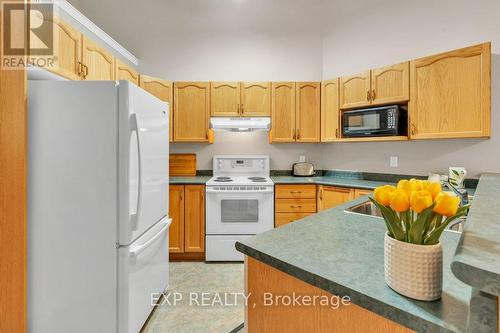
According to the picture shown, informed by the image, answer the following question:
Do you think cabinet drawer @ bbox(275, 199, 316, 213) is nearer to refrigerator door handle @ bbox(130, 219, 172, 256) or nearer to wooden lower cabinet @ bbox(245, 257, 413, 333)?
refrigerator door handle @ bbox(130, 219, 172, 256)

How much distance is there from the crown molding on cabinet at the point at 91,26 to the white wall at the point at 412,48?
264 centimetres

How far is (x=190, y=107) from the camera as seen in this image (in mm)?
3109

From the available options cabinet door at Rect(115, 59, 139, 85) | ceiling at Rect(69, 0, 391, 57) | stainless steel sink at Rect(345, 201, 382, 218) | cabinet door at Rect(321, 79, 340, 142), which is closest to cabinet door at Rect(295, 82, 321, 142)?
cabinet door at Rect(321, 79, 340, 142)

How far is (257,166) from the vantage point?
11.2ft

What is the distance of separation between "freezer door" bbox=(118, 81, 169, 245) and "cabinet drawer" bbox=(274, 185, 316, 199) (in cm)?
141

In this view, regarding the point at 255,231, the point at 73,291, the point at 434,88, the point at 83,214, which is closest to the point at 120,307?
the point at 73,291

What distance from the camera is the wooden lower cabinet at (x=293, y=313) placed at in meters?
0.63

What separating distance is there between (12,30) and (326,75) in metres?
3.22

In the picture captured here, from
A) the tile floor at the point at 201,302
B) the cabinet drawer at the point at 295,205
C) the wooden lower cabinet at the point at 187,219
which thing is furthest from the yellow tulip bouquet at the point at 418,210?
the wooden lower cabinet at the point at 187,219

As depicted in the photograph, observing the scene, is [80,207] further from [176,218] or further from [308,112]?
[308,112]

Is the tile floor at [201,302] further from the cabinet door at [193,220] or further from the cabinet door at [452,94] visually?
the cabinet door at [452,94]

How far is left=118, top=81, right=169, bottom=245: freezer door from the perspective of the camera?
1394mm

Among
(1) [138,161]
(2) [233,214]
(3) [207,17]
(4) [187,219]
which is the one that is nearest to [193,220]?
(4) [187,219]

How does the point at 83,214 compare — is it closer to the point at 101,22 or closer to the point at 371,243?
the point at 371,243
